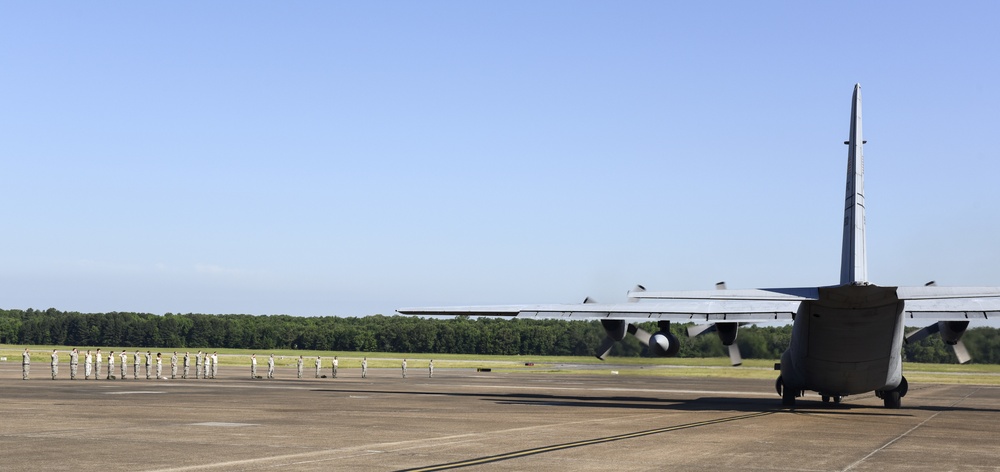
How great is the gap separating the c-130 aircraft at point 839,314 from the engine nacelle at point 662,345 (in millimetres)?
31

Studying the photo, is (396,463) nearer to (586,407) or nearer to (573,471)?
(573,471)

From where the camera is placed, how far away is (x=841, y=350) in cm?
2669

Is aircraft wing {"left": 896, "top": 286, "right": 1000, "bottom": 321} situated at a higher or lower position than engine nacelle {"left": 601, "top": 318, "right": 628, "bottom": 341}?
higher

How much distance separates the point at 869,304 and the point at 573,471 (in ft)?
42.7

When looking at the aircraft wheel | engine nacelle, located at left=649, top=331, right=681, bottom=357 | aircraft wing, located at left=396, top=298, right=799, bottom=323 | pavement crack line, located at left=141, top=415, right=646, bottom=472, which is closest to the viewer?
pavement crack line, located at left=141, top=415, right=646, bottom=472

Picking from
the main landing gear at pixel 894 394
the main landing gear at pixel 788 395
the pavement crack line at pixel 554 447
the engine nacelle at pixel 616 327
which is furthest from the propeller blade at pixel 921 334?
the pavement crack line at pixel 554 447

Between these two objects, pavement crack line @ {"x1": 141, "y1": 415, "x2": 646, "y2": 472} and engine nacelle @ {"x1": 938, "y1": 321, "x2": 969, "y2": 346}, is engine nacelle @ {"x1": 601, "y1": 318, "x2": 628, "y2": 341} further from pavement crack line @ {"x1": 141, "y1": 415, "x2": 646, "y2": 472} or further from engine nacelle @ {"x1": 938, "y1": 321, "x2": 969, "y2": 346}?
pavement crack line @ {"x1": 141, "y1": 415, "x2": 646, "y2": 472}

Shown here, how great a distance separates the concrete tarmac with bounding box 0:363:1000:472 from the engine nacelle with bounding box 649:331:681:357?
182 cm

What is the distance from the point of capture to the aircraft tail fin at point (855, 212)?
26531mm

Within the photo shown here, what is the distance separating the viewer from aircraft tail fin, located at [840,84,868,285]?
87.0ft

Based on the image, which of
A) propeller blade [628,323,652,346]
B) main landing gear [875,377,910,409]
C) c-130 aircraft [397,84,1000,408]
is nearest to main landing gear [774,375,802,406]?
c-130 aircraft [397,84,1000,408]

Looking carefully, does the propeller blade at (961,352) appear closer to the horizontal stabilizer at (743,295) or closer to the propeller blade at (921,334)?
the propeller blade at (921,334)

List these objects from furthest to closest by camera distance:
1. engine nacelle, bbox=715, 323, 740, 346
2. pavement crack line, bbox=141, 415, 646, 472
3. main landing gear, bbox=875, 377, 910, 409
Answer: main landing gear, bbox=875, 377, 910, 409 → engine nacelle, bbox=715, 323, 740, 346 → pavement crack line, bbox=141, 415, 646, 472

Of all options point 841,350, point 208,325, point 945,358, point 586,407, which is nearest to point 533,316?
point 586,407
